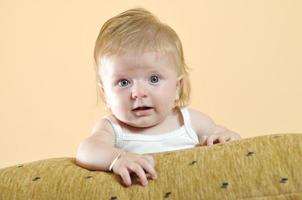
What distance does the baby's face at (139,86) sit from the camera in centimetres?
102

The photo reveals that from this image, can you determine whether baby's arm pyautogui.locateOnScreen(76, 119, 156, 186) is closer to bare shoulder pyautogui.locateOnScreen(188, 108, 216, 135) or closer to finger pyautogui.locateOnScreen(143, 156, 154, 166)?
finger pyautogui.locateOnScreen(143, 156, 154, 166)

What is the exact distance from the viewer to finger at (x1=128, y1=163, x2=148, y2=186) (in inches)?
28.5

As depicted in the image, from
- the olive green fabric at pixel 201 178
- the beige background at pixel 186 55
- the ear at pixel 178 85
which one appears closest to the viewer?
the olive green fabric at pixel 201 178

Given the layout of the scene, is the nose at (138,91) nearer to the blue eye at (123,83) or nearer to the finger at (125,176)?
the blue eye at (123,83)

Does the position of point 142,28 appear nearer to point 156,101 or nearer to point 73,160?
point 156,101

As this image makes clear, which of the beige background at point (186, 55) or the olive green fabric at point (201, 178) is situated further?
the beige background at point (186, 55)

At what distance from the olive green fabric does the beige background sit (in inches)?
49.7

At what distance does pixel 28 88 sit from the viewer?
84.2 inches

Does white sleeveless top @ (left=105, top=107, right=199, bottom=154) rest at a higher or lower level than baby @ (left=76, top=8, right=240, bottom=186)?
lower

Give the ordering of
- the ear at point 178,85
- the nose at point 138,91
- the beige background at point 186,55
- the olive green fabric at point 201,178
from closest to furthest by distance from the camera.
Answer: the olive green fabric at point 201,178 < the nose at point 138,91 < the ear at point 178,85 < the beige background at point 186,55

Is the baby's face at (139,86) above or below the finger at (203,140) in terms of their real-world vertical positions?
above

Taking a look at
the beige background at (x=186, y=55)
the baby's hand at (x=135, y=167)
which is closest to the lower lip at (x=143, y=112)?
the baby's hand at (x=135, y=167)

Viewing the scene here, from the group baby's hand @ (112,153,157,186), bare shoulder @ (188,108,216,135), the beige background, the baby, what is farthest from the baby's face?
the beige background

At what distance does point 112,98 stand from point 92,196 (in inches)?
14.5
